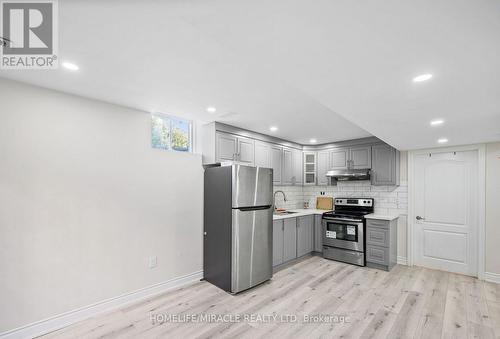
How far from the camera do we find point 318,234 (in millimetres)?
4766

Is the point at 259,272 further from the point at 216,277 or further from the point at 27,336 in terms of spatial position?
the point at 27,336

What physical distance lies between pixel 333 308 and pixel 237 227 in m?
1.51

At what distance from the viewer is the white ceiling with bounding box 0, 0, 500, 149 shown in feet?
3.47

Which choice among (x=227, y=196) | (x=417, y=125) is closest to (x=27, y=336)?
(x=227, y=196)

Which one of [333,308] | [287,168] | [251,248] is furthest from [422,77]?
[287,168]

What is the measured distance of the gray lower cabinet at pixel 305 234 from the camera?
173 inches

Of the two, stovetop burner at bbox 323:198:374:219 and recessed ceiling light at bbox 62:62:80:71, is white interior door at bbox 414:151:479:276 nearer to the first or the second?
stovetop burner at bbox 323:198:374:219

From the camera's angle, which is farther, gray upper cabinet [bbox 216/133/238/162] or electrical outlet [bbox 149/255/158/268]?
gray upper cabinet [bbox 216/133/238/162]

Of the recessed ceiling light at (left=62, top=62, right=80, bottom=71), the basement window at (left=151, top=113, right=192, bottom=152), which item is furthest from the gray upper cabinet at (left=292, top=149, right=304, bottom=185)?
the recessed ceiling light at (left=62, top=62, right=80, bottom=71)

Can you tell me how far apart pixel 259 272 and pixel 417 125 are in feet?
9.35

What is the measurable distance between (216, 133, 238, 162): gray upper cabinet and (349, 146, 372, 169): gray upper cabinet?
2559mm

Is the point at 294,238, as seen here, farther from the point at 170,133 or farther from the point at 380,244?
the point at 170,133

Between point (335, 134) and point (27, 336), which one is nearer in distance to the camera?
point (27, 336)

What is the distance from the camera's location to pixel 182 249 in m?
3.36
